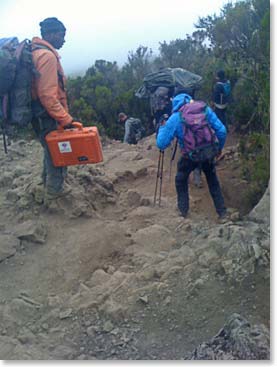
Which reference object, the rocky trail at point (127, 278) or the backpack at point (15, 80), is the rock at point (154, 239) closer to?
the rocky trail at point (127, 278)

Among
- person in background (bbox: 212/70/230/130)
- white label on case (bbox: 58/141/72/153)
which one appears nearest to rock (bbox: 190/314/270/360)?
white label on case (bbox: 58/141/72/153)

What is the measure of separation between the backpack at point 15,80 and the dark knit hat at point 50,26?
259 millimetres

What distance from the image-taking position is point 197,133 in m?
5.56

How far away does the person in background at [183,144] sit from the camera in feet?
18.5

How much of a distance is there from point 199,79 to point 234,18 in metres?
2.71

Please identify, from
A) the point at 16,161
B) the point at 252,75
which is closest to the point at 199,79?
the point at 252,75

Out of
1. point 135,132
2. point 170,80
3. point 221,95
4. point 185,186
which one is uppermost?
point 170,80

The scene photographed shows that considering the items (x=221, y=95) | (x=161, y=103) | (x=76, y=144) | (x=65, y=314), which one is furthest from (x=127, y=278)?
(x=221, y=95)

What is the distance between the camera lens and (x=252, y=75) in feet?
26.5

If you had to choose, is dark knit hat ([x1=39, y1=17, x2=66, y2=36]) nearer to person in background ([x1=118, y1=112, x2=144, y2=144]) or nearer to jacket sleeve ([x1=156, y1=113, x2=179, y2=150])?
jacket sleeve ([x1=156, y1=113, x2=179, y2=150])

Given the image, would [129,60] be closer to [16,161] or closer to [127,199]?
[16,161]

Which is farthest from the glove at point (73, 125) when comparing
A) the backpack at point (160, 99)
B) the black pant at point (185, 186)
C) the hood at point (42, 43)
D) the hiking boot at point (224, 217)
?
the backpack at point (160, 99)

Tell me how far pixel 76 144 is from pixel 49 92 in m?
0.51

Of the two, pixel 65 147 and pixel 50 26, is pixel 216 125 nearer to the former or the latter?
pixel 65 147
